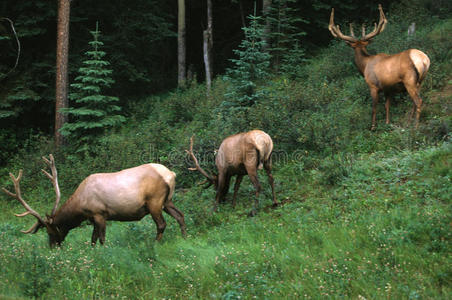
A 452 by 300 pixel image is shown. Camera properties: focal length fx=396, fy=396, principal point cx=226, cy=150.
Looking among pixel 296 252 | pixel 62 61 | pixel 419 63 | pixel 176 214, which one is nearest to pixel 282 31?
pixel 62 61

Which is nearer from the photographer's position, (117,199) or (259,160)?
(117,199)

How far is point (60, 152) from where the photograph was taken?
13867 mm

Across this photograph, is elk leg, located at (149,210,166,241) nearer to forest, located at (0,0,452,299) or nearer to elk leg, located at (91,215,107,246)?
forest, located at (0,0,452,299)

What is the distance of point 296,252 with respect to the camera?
221 inches

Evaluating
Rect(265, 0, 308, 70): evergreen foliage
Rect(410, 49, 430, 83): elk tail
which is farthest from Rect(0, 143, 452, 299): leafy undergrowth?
Rect(265, 0, 308, 70): evergreen foliage

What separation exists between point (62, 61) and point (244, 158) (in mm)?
9863

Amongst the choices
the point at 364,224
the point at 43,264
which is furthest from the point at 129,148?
the point at 364,224

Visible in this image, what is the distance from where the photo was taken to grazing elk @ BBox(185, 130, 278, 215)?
8133mm

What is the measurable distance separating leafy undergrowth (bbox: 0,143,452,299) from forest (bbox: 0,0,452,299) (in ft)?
0.09

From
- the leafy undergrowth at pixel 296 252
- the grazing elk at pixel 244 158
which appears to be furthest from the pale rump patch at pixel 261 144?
the leafy undergrowth at pixel 296 252

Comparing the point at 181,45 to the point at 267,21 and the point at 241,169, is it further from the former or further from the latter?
the point at 241,169

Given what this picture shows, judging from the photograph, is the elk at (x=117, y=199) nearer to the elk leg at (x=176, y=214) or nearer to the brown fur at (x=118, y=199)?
the brown fur at (x=118, y=199)

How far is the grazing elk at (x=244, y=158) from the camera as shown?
320 inches

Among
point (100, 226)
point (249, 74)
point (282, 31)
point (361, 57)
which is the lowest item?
point (100, 226)
